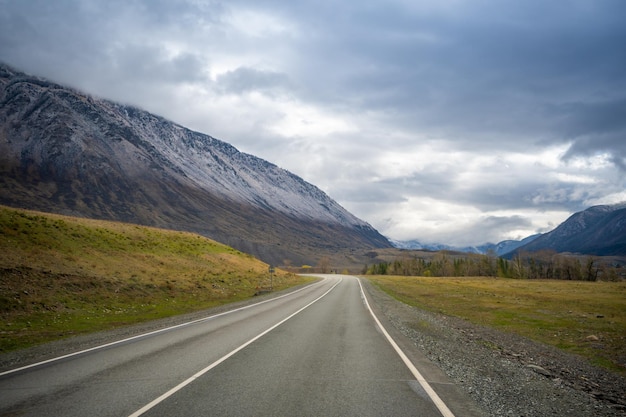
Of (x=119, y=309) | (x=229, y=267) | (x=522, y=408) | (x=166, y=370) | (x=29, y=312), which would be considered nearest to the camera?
(x=522, y=408)

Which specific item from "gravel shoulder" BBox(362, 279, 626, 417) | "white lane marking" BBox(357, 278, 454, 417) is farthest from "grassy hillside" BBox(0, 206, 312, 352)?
"gravel shoulder" BBox(362, 279, 626, 417)

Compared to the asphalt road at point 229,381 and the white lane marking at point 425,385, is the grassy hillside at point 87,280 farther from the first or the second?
the white lane marking at point 425,385

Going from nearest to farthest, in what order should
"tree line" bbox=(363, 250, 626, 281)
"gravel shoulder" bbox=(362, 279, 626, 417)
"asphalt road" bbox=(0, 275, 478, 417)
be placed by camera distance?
"asphalt road" bbox=(0, 275, 478, 417) → "gravel shoulder" bbox=(362, 279, 626, 417) → "tree line" bbox=(363, 250, 626, 281)

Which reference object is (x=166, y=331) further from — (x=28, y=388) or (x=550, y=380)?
(x=550, y=380)

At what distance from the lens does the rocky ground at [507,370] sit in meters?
7.62

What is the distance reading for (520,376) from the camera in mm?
9977

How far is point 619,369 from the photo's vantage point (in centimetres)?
1362

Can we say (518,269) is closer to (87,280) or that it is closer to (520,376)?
(87,280)

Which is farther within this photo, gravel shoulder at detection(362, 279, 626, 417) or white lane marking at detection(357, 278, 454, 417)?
gravel shoulder at detection(362, 279, 626, 417)

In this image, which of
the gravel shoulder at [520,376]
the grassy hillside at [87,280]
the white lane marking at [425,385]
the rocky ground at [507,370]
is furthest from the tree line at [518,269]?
the white lane marking at [425,385]

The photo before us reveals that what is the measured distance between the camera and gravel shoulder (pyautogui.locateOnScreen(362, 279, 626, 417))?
7539mm

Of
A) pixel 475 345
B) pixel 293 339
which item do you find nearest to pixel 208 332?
pixel 293 339

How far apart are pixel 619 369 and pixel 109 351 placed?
717 inches

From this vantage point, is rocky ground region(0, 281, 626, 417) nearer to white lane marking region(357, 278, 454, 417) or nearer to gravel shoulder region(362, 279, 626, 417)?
gravel shoulder region(362, 279, 626, 417)
